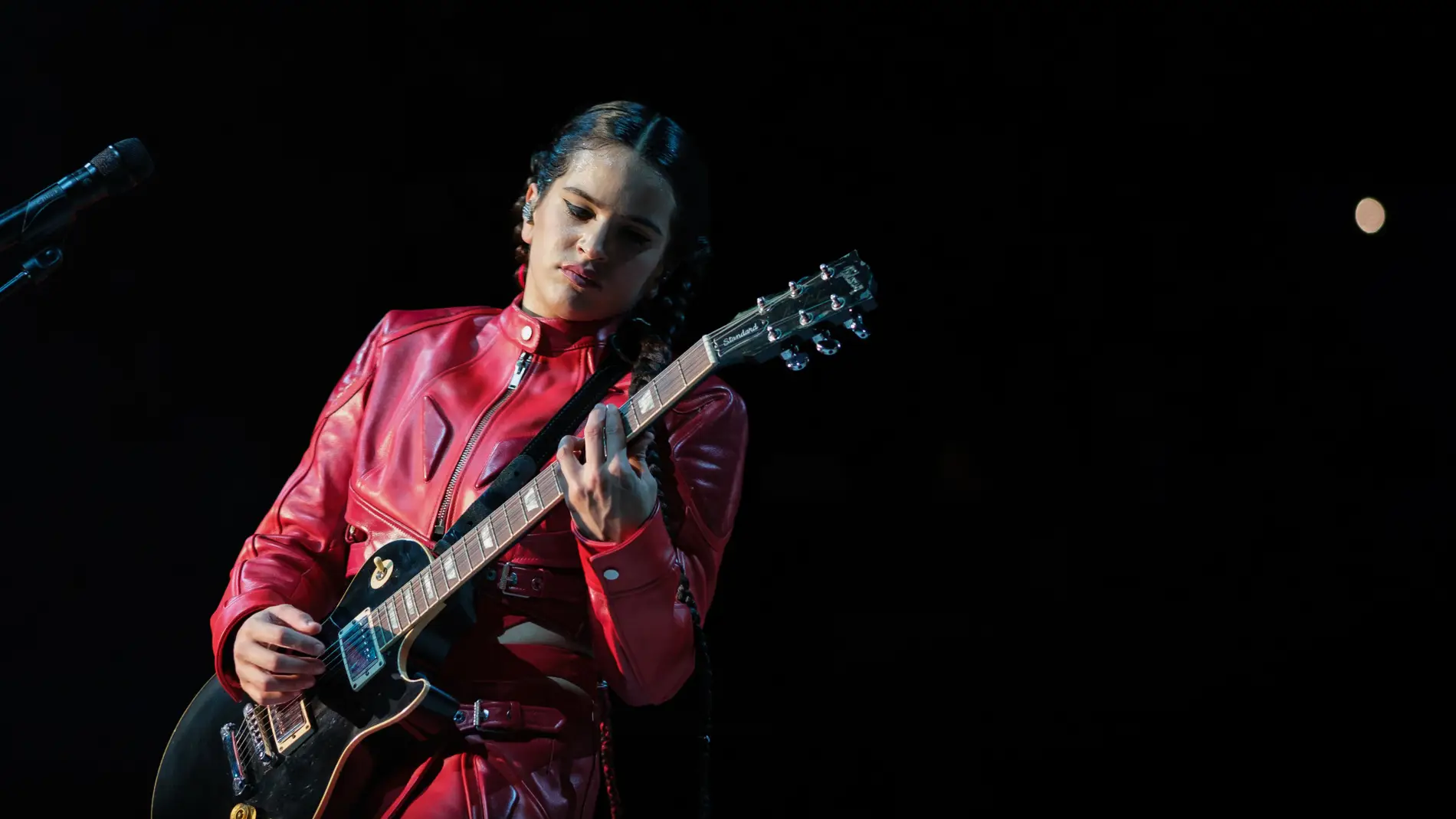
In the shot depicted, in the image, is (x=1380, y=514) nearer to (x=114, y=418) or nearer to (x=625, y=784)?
(x=625, y=784)

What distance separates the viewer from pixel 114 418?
3.07m

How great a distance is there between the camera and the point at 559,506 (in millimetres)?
1887

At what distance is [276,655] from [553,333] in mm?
776

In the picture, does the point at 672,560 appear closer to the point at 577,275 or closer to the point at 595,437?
the point at 595,437

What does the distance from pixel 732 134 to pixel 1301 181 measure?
1542 mm

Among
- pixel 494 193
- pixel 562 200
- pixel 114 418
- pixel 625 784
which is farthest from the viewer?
pixel 494 193

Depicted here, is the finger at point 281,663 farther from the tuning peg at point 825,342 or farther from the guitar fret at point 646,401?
the tuning peg at point 825,342

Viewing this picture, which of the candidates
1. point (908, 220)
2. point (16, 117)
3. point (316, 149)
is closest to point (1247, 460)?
point (908, 220)

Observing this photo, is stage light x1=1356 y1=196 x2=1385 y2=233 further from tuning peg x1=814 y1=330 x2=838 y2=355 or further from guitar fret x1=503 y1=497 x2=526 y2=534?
guitar fret x1=503 y1=497 x2=526 y2=534

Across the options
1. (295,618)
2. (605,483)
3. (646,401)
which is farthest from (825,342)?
(295,618)

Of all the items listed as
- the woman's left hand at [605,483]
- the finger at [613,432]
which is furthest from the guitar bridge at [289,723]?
the finger at [613,432]

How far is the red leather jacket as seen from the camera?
6.10 ft

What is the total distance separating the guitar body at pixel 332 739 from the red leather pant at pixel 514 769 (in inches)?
2.0

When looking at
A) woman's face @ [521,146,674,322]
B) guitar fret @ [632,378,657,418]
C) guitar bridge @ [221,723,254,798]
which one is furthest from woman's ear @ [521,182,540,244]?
guitar bridge @ [221,723,254,798]
